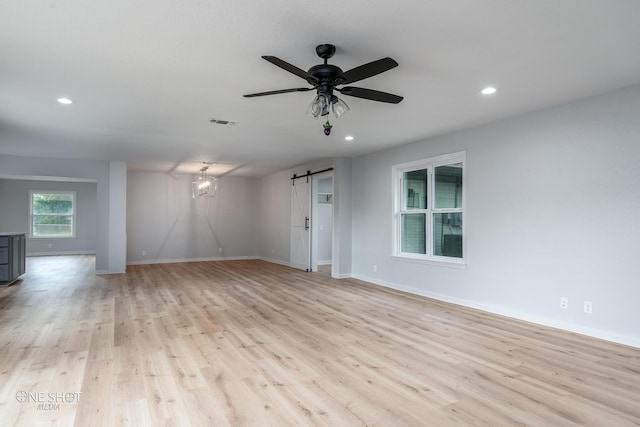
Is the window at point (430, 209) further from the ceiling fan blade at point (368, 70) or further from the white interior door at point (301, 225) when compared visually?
the ceiling fan blade at point (368, 70)

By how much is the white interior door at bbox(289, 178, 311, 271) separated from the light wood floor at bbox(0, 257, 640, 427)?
3387mm

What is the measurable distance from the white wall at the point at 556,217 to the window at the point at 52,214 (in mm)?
11845

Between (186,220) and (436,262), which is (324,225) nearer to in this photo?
(186,220)

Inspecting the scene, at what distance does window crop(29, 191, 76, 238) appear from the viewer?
38.0ft

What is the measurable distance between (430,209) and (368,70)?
143 inches

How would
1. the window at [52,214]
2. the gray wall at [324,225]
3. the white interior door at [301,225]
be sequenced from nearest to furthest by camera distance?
the white interior door at [301,225] < the gray wall at [324,225] < the window at [52,214]

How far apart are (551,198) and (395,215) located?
2.56 meters

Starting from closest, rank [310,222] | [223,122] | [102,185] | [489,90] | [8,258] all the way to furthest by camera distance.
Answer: [489,90], [223,122], [8,258], [102,185], [310,222]

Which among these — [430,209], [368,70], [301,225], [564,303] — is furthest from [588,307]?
[301,225]

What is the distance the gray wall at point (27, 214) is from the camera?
11156mm

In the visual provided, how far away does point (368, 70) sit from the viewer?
2541mm

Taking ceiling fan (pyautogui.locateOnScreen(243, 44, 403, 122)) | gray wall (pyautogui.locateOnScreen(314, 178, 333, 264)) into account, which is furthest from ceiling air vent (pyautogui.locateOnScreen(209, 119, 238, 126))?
gray wall (pyautogui.locateOnScreen(314, 178, 333, 264))

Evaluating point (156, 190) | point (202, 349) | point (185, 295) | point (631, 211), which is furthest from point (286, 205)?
point (631, 211)

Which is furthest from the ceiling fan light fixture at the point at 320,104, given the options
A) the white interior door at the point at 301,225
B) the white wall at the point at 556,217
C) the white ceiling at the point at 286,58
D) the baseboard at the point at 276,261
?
the baseboard at the point at 276,261
